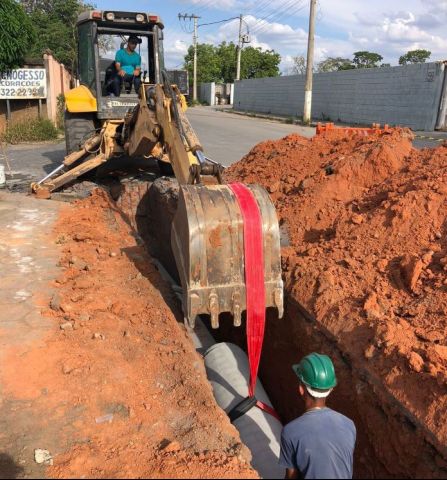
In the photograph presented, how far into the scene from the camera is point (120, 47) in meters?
8.31

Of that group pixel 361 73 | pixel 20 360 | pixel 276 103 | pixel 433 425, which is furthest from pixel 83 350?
pixel 276 103

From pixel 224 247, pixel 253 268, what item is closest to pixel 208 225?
pixel 224 247

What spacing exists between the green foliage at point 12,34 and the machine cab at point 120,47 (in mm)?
8940

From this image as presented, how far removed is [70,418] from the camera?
128 inches

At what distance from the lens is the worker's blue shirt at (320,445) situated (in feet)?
8.61

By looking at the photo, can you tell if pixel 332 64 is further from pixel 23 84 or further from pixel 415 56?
pixel 23 84

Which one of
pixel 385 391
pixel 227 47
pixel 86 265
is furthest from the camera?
pixel 227 47

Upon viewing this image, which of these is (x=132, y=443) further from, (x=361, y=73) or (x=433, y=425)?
(x=361, y=73)

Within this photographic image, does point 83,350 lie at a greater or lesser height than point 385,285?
lesser

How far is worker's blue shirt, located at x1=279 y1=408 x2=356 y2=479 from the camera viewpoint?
2623mm

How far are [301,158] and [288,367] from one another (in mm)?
3856

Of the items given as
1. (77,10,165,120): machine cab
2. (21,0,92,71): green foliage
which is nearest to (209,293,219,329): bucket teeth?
(77,10,165,120): machine cab

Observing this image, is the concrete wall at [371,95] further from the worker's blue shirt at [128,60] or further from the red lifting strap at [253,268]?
the red lifting strap at [253,268]

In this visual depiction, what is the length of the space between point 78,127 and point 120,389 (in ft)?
21.6
